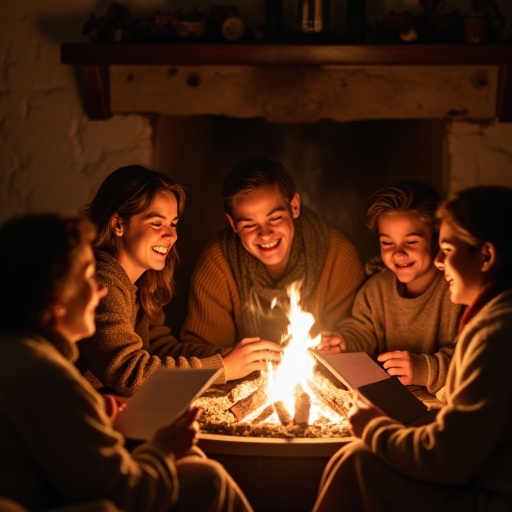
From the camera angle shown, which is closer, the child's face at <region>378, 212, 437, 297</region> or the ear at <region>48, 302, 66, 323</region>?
the ear at <region>48, 302, 66, 323</region>

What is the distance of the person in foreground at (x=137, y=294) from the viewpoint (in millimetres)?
2551

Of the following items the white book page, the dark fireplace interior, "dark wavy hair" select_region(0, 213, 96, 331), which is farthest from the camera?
the dark fireplace interior

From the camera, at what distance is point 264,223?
2982 mm

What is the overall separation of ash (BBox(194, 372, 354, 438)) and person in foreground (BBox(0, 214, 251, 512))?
431mm

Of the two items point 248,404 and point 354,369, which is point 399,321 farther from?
point 248,404

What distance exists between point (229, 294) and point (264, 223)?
0.33 metres

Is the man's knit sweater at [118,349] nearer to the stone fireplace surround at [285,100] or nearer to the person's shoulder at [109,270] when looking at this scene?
Result: the person's shoulder at [109,270]

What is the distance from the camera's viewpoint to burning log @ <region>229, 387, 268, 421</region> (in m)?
2.43

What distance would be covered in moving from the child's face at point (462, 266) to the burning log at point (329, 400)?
599 millimetres

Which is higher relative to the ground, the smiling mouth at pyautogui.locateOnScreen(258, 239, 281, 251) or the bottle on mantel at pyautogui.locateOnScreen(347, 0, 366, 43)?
the bottle on mantel at pyautogui.locateOnScreen(347, 0, 366, 43)

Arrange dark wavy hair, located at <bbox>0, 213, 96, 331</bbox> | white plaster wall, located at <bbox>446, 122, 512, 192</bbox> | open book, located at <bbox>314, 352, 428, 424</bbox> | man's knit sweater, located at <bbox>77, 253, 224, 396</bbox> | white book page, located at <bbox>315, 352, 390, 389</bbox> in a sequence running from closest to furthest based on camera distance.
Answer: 1. dark wavy hair, located at <bbox>0, 213, 96, 331</bbox>
2. open book, located at <bbox>314, 352, 428, 424</bbox>
3. white book page, located at <bbox>315, 352, 390, 389</bbox>
4. man's knit sweater, located at <bbox>77, 253, 224, 396</bbox>
5. white plaster wall, located at <bbox>446, 122, 512, 192</bbox>

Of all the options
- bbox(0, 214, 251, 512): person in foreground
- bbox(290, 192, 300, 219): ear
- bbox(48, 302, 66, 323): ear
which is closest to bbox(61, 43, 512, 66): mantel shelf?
bbox(290, 192, 300, 219): ear

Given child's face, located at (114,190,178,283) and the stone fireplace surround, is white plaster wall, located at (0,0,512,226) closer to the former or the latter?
the stone fireplace surround

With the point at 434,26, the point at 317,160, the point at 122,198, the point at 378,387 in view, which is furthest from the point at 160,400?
the point at 317,160
